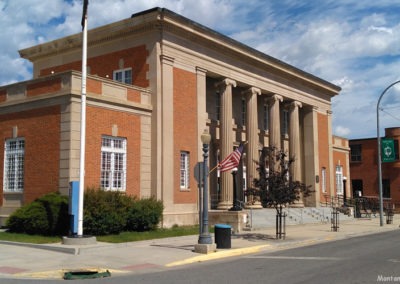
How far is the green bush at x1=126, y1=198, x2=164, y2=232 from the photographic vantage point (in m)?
22.2

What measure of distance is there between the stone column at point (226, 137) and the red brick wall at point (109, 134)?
717 cm

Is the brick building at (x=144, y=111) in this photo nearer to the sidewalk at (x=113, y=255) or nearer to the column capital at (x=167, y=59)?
the column capital at (x=167, y=59)

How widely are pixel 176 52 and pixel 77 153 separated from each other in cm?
893

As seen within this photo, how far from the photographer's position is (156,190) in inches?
1006

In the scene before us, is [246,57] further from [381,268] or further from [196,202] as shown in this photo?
[381,268]

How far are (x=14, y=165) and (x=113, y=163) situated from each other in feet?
15.9

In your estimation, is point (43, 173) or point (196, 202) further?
point (196, 202)

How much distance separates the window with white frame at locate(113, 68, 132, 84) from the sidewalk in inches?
415

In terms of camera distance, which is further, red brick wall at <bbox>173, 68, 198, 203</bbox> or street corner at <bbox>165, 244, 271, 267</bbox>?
red brick wall at <bbox>173, 68, 198, 203</bbox>

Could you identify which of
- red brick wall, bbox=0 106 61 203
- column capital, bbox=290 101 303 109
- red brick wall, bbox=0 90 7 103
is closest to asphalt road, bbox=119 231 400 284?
red brick wall, bbox=0 106 61 203

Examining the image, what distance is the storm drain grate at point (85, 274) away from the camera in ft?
40.3

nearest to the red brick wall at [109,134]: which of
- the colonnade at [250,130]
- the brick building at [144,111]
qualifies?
the brick building at [144,111]

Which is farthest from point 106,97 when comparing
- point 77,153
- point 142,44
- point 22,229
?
point 22,229

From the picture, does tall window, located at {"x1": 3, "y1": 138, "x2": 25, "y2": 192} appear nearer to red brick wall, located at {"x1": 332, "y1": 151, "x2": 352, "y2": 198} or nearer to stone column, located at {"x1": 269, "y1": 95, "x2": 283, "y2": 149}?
stone column, located at {"x1": 269, "y1": 95, "x2": 283, "y2": 149}
